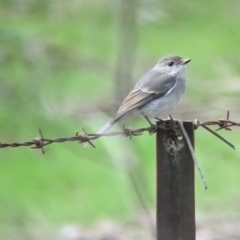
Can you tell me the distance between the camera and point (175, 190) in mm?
3992

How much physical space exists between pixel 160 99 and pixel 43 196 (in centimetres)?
400

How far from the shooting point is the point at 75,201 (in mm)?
9508

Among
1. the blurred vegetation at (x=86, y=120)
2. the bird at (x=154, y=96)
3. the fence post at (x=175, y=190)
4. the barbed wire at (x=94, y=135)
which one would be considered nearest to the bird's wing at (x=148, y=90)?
the bird at (x=154, y=96)

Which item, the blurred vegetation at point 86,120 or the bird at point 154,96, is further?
the blurred vegetation at point 86,120

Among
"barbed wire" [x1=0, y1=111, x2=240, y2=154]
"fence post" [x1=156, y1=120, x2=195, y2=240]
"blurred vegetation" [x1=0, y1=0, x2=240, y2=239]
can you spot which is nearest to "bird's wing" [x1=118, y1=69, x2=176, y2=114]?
"blurred vegetation" [x1=0, y1=0, x2=240, y2=239]

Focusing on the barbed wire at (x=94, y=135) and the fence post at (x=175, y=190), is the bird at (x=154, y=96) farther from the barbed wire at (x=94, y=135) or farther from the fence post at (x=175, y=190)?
the fence post at (x=175, y=190)

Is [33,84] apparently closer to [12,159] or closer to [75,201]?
[75,201]

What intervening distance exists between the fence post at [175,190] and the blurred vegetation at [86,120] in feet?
8.27

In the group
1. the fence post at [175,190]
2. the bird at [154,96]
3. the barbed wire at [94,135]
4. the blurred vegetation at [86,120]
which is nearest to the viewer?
the fence post at [175,190]

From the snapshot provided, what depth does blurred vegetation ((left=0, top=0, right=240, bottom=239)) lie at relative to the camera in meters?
7.52

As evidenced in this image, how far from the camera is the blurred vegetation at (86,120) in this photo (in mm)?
7516

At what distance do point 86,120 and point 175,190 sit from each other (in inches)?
251

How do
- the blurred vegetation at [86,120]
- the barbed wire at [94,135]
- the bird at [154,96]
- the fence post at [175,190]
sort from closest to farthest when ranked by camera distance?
the fence post at [175,190] → the barbed wire at [94,135] → the bird at [154,96] → the blurred vegetation at [86,120]

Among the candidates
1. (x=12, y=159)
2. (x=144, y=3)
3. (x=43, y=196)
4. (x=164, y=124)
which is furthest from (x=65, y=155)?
(x=164, y=124)
